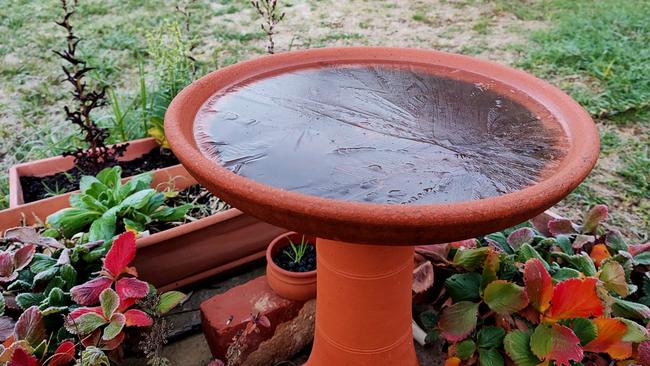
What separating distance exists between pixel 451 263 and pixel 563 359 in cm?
49

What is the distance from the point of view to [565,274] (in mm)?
1706

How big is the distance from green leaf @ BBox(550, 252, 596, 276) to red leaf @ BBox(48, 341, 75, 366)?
1516mm

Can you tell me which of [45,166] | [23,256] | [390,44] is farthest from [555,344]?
[390,44]

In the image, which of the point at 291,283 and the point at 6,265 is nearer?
the point at 6,265

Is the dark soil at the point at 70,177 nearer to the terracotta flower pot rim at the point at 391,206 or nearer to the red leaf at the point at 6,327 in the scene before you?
the red leaf at the point at 6,327

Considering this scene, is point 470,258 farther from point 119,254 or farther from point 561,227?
point 119,254

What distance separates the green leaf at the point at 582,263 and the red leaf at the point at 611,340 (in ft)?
0.72

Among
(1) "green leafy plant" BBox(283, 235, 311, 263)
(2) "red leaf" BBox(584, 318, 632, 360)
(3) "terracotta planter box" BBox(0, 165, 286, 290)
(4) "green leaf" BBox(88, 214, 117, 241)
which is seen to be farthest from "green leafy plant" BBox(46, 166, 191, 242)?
(2) "red leaf" BBox(584, 318, 632, 360)

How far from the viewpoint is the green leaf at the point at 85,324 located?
144cm

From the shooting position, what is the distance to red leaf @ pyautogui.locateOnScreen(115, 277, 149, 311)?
1.56 m

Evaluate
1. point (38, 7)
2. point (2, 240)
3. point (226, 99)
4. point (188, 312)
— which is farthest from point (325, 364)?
point (38, 7)

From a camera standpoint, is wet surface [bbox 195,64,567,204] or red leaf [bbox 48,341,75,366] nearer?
wet surface [bbox 195,64,567,204]

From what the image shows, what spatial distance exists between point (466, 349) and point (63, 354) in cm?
113

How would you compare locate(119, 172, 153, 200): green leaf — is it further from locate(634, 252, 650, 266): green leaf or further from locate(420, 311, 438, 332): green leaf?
locate(634, 252, 650, 266): green leaf
